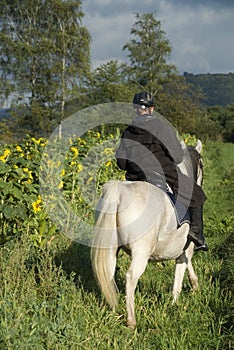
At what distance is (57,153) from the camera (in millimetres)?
7512

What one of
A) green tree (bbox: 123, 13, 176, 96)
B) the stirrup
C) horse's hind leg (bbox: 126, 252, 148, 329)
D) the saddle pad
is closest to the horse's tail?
horse's hind leg (bbox: 126, 252, 148, 329)

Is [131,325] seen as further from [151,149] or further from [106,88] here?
[106,88]

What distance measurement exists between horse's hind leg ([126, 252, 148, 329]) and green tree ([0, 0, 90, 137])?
32.4 meters

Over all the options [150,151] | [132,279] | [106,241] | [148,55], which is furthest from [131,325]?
[148,55]

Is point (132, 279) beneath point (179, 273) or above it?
above

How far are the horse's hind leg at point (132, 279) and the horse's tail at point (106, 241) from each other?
0.61 ft

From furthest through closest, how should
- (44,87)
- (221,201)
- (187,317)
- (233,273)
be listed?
(44,87), (221,201), (233,273), (187,317)

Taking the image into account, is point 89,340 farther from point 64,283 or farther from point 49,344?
point 64,283

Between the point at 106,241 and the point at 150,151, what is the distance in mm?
968

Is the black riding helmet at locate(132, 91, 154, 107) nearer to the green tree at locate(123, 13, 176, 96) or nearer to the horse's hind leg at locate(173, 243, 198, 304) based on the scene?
the horse's hind leg at locate(173, 243, 198, 304)

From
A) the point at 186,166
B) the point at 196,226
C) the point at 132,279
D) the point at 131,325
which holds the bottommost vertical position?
the point at 131,325

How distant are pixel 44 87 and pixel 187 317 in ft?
112

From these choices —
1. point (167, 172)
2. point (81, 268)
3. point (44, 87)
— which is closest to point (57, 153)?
point (81, 268)

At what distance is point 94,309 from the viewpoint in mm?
4301
